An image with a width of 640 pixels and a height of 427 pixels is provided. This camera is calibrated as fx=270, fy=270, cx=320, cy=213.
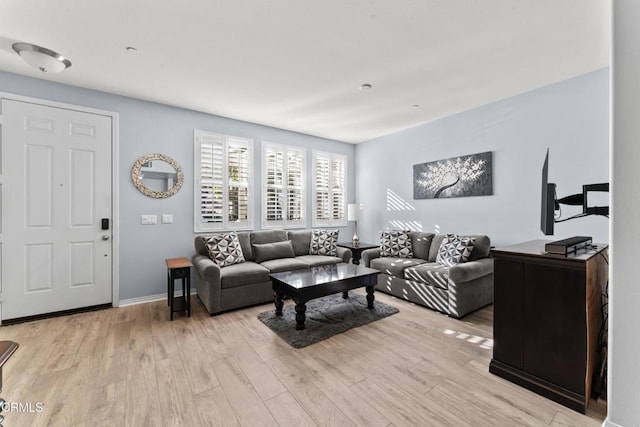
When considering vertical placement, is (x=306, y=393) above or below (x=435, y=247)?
below

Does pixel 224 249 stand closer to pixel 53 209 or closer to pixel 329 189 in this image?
pixel 53 209

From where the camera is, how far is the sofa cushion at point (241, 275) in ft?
10.9

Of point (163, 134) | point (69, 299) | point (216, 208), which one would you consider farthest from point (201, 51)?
point (69, 299)

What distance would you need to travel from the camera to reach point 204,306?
A: 3549mm

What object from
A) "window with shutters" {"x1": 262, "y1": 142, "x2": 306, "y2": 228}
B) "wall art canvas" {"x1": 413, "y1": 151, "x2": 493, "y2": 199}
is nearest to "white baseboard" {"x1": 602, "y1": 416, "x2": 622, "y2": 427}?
"wall art canvas" {"x1": 413, "y1": 151, "x2": 493, "y2": 199}

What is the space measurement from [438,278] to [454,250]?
585 millimetres

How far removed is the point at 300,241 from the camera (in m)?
4.77

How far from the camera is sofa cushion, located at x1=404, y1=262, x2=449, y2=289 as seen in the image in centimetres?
325

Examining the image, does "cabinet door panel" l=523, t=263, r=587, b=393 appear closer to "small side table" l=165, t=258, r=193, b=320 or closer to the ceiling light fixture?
"small side table" l=165, t=258, r=193, b=320

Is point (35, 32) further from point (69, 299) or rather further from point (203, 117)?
point (69, 299)

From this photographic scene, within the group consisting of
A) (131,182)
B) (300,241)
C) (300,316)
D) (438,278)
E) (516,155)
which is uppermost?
(516,155)

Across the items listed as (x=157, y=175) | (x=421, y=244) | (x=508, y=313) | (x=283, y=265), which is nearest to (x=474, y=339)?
(x=508, y=313)

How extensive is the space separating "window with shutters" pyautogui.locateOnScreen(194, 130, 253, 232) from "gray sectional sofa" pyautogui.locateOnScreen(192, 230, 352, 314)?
344 mm

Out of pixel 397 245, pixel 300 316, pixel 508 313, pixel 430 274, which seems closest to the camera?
pixel 508 313
